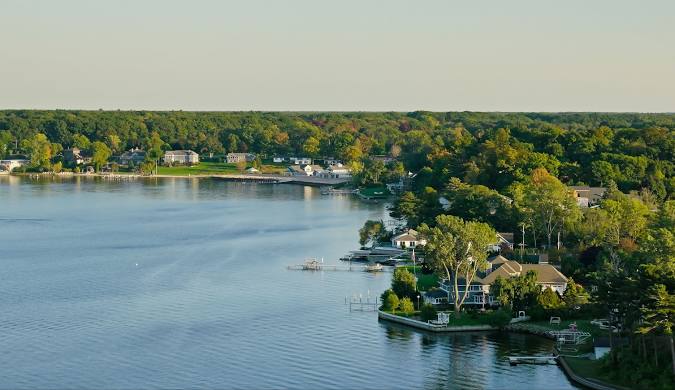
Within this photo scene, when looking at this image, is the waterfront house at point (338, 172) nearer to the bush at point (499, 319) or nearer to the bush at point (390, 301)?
the bush at point (390, 301)

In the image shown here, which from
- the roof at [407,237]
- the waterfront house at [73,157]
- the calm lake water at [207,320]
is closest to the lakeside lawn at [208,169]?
the waterfront house at [73,157]

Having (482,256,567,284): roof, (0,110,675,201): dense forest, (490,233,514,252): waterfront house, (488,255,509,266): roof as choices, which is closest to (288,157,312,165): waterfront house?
(0,110,675,201): dense forest

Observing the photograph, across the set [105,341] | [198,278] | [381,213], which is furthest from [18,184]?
[105,341]

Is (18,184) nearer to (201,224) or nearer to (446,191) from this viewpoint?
(201,224)

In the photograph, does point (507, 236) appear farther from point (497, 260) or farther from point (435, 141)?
point (435, 141)

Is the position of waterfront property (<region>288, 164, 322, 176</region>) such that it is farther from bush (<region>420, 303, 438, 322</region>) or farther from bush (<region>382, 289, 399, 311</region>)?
bush (<region>420, 303, 438, 322</region>)
